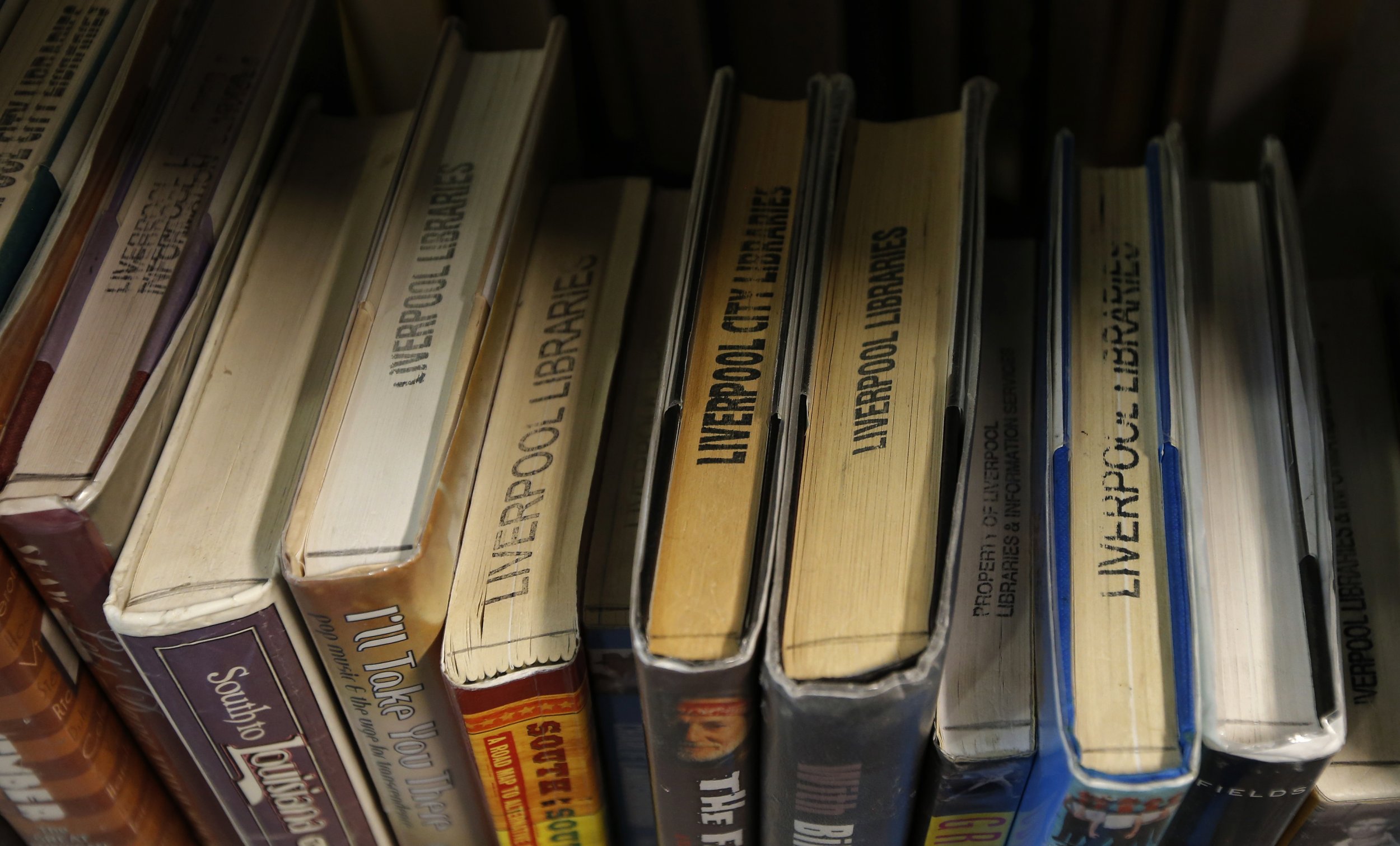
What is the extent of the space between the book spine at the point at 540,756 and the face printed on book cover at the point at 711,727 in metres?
0.06

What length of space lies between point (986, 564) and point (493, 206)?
0.31 meters

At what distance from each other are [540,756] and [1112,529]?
28cm

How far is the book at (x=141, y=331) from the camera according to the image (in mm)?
472

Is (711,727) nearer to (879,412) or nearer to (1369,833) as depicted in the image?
(879,412)

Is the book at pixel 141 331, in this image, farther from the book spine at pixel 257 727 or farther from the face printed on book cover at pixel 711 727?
the face printed on book cover at pixel 711 727

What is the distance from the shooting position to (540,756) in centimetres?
50

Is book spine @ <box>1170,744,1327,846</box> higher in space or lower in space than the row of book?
lower

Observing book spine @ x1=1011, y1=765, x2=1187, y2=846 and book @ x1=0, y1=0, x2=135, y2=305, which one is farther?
book @ x1=0, y1=0, x2=135, y2=305

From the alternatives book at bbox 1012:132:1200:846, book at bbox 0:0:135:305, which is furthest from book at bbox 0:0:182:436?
book at bbox 1012:132:1200:846

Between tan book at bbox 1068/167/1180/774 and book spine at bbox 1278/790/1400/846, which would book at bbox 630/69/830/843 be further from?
book spine at bbox 1278/790/1400/846

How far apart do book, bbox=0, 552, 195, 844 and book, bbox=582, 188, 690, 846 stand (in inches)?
9.7

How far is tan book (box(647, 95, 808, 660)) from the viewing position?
0.44 meters

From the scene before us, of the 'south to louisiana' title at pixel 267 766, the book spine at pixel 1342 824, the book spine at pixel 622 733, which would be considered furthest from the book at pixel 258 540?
the book spine at pixel 1342 824

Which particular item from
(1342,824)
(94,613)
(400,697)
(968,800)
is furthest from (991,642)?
(94,613)
